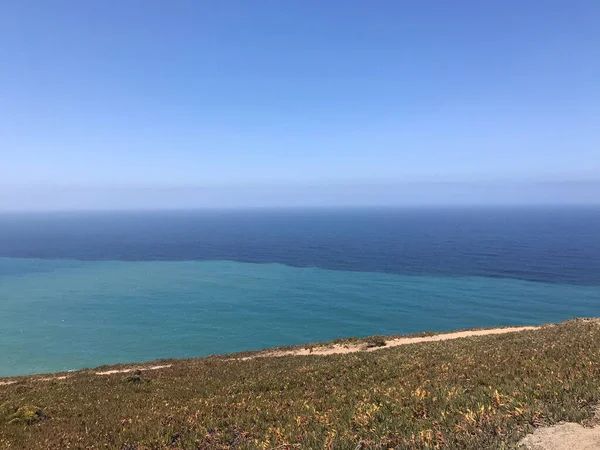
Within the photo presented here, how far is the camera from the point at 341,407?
10.8m

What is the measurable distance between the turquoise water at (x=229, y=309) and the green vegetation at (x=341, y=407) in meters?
32.3

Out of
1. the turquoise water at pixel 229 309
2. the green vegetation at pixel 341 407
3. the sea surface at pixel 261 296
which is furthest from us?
the sea surface at pixel 261 296

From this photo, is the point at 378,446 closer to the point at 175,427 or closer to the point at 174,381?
the point at 175,427

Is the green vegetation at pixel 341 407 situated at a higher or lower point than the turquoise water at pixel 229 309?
higher

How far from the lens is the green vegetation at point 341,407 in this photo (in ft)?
26.5

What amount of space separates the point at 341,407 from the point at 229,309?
5680cm

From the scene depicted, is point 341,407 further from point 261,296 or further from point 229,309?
point 261,296

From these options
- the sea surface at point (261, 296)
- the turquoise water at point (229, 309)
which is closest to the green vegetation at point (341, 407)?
the sea surface at point (261, 296)

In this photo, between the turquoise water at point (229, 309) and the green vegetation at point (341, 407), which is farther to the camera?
the turquoise water at point (229, 309)

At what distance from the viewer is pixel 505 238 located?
156375 millimetres

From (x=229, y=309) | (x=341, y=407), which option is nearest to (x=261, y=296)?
(x=229, y=309)

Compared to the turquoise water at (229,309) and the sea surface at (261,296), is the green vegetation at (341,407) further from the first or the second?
the turquoise water at (229,309)

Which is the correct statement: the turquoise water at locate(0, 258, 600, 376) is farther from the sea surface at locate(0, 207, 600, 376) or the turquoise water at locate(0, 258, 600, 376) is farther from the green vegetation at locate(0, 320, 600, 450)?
the green vegetation at locate(0, 320, 600, 450)

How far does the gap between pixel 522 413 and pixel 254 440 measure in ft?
21.1
